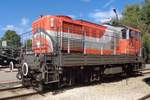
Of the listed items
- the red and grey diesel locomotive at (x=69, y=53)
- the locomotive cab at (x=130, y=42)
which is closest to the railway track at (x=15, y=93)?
the red and grey diesel locomotive at (x=69, y=53)

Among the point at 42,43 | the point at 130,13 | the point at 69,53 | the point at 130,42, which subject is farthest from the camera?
the point at 130,13

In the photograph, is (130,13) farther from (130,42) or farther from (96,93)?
(96,93)

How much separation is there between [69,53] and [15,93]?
302 cm

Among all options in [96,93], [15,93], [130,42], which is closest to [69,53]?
[96,93]

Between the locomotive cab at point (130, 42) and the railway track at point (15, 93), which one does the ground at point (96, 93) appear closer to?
the railway track at point (15, 93)

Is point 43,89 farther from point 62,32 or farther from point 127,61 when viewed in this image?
point 127,61

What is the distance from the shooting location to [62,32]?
42.2ft

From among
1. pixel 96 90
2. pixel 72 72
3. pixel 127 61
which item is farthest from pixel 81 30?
pixel 127 61

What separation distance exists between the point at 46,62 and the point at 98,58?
344 centimetres

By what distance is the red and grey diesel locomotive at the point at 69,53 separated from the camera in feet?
39.1

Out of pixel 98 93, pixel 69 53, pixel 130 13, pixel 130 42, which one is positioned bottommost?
pixel 98 93

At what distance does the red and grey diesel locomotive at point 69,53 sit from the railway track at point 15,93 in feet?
1.55

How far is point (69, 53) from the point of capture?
1247 centimetres

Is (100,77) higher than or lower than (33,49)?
lower
